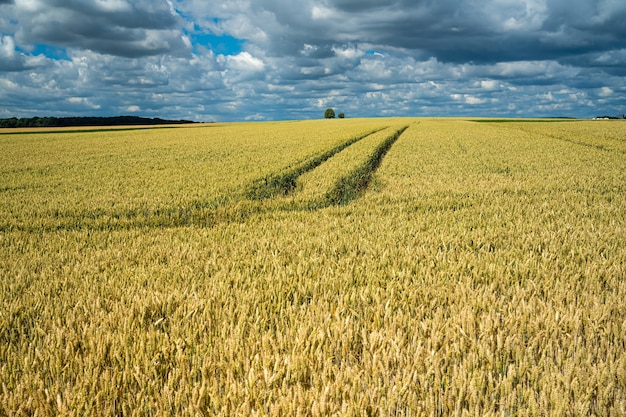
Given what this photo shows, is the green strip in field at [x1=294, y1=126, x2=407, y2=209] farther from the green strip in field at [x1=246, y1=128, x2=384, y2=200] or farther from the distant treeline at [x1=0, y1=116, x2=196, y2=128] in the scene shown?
the distant treeline at [x1=0, y1=116, x2=196, y2=128]

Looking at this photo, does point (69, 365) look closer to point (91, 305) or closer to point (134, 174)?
point (91, 305)

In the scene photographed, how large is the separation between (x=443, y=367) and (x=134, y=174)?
44.0 ft

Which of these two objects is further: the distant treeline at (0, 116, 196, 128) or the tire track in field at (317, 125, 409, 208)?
the distant treeline at (0, 116, 196, 128)

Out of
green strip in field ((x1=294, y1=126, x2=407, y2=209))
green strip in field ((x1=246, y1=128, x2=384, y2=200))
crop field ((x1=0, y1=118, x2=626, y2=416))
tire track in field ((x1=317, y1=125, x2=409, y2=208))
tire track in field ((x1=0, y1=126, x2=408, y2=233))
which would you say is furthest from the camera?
green strip in field ((x1=246, y1=128, x2=384, y2=200))

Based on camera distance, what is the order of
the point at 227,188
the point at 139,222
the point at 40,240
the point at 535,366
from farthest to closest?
the point at 227,188, the point at 139,222, the point at 40,240, the point at 535,366

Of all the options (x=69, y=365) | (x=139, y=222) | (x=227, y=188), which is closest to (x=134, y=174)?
(x=227, y=188)

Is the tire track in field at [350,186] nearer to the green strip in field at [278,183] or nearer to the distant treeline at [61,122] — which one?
the green strip in field at [278,183]

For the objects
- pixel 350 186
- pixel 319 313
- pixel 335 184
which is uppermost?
pixel 335 184

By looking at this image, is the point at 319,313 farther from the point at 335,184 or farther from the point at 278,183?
the point at 278,183

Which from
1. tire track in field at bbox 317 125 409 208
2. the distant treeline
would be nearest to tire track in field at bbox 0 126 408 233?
tire track in field at bbox 317 125 409 208

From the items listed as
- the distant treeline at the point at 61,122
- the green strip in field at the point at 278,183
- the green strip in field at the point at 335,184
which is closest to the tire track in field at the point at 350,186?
the green strip in field at the point at 335,184

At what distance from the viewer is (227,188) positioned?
32.3ft

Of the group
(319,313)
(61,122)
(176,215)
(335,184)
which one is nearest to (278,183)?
(335,184)

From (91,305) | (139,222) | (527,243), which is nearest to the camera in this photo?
(91,305)
